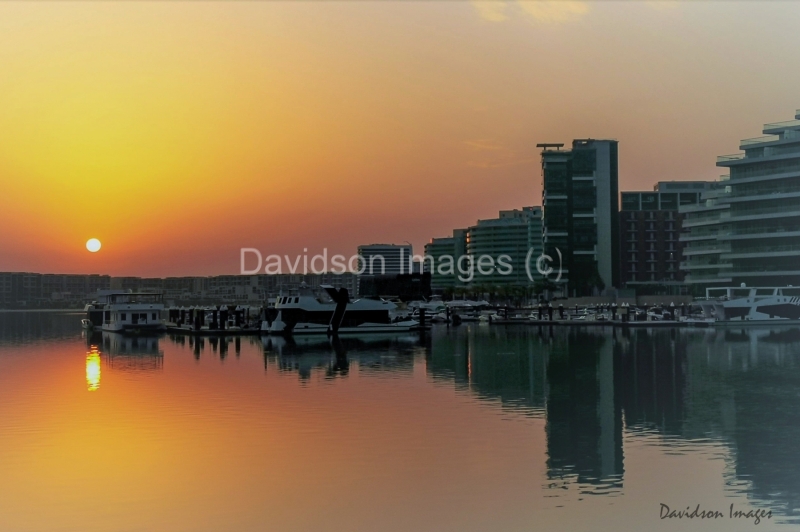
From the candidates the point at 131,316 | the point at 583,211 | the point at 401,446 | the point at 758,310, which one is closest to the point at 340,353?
the point at 401,446

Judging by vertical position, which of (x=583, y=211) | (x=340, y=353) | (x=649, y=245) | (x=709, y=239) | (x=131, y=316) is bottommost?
(x=340, y=353)

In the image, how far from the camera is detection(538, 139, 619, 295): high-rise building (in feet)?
459

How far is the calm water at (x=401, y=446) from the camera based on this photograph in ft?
52.9

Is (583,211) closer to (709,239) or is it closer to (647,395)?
(709,239)

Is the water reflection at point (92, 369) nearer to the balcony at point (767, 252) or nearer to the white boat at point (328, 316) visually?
the white boat at point (328, 316)

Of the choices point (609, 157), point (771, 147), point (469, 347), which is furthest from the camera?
point (609, 157)

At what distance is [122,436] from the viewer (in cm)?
2403

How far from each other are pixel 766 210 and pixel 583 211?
50.7 metres

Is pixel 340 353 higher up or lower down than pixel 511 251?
lower down

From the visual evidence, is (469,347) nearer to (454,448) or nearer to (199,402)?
(199,402)

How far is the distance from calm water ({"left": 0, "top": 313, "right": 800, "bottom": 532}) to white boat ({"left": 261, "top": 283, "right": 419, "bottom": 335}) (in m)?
28.0

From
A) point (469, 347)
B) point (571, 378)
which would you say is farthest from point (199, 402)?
point (469, 347)

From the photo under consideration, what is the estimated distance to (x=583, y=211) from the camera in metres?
142

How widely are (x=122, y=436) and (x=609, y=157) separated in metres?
125
